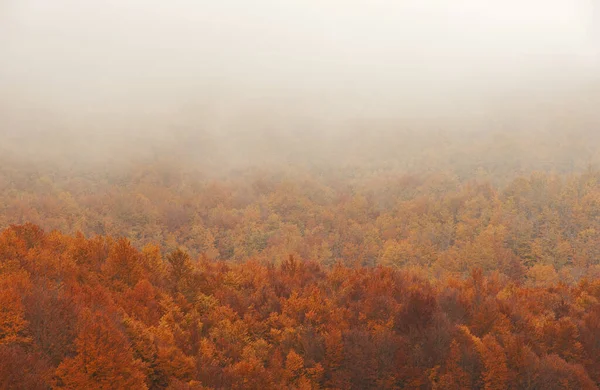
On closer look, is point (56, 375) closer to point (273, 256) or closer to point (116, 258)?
point (116, 258)

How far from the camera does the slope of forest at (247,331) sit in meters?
27.0

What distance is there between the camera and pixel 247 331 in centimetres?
4456

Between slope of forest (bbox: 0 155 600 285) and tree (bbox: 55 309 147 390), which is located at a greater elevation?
tree (bbox: 55 309 147 390)

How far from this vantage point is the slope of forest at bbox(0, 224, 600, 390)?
2698 cm

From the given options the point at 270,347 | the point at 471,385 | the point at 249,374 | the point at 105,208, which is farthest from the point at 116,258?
the point at 105,208

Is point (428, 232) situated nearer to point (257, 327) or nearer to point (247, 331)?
point (257, 327)

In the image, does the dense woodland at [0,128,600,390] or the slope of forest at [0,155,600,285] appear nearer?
the dense woodland at [0,128,600,390]

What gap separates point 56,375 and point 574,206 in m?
180

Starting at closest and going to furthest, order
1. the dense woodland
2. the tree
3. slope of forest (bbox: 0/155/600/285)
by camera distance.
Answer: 1. the tree
2. the dense woodland
3. slope of forest (bbox: 0/155/600/285)

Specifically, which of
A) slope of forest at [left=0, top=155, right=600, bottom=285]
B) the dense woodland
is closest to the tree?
the dense woodland

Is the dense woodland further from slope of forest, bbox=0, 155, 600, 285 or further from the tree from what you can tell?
slope of forest, bbox=0, 155, 600, 285

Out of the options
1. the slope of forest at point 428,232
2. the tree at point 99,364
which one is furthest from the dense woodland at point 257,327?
the slope of forest at point 428,232

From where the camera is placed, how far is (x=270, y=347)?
139 ft

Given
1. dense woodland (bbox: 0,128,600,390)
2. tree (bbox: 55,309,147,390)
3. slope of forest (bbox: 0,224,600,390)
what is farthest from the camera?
dense woodland (bbox: 0,128,600,390)
